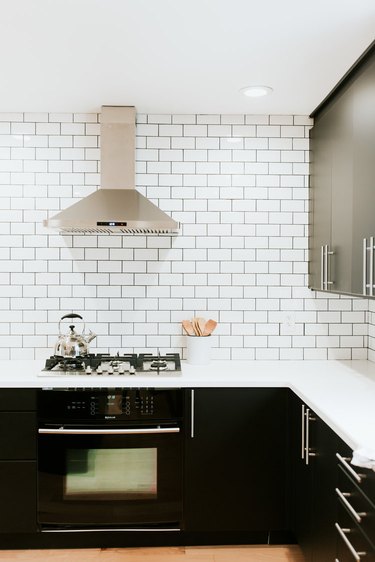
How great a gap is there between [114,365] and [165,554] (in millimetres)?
1065

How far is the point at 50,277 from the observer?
3.39m

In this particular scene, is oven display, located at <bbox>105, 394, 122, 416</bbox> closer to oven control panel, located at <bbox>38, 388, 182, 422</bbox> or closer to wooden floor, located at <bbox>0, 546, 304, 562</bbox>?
oven control panel, located at <bbox>38, 388, 182, 422</bbox>

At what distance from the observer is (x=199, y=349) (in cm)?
320

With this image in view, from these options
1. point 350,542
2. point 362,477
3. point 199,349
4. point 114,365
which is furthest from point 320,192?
point 350,542

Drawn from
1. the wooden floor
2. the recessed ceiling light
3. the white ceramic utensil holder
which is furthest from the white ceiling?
the wooden floor

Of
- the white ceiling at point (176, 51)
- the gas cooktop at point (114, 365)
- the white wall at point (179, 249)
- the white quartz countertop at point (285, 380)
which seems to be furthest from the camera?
the white wall at point (179, 249)

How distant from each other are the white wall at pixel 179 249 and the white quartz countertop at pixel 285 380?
236 mm

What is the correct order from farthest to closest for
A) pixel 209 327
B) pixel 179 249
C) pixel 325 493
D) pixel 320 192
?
pixel 179 249
pixel 209 327
pixel 320 192
pixel 325 493

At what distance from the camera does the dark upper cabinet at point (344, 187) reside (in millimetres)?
2354

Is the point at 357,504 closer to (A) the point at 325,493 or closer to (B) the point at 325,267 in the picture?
(A) the point at 325,493

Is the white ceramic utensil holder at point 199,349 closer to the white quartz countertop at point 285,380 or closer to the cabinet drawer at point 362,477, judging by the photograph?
the white quartz countertop at point 285,380

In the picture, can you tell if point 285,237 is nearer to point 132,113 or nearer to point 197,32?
point 132,113

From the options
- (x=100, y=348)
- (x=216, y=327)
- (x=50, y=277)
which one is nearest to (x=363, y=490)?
(x=216, y=327)

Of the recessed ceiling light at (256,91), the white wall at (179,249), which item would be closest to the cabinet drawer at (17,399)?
the white wall at (179,249)
